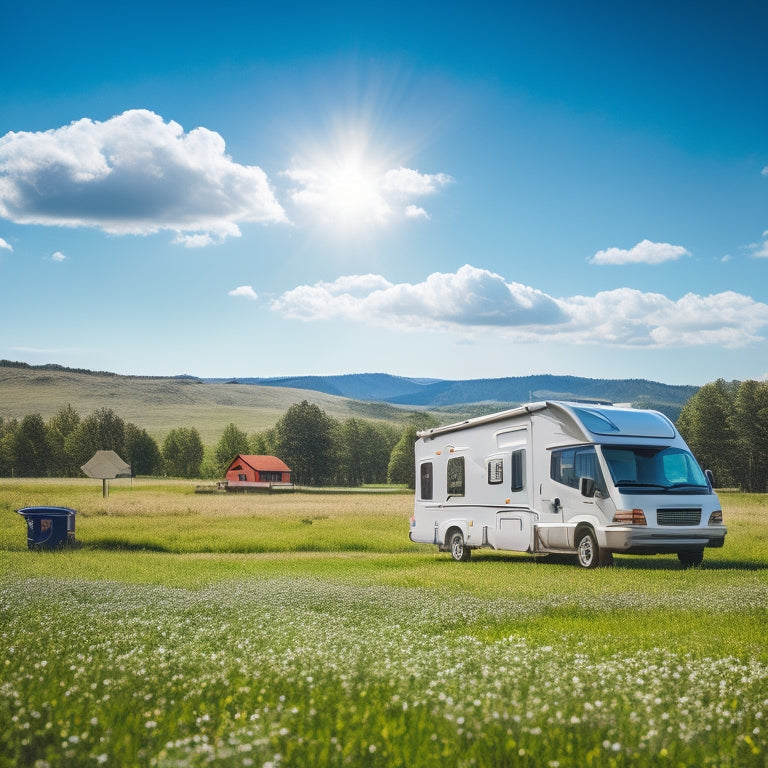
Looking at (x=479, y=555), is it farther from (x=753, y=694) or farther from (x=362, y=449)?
(x=362, y=449)

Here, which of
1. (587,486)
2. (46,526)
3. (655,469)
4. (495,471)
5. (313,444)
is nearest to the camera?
(587,486)

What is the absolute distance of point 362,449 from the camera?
130125mm

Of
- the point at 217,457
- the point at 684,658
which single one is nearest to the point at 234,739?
the point at 684,658

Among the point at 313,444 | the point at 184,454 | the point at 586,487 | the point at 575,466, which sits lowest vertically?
the point at 586,487

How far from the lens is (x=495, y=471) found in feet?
74.5

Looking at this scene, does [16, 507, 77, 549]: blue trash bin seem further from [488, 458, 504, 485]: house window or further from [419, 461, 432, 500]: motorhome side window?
[488, 458, 504, 485]: house window

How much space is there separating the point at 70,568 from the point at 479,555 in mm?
11843

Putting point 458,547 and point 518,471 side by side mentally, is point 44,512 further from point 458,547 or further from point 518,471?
point 518,471

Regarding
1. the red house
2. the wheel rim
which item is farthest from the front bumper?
the red house

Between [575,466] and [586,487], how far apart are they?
2.32ft

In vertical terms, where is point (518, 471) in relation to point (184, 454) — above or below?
below

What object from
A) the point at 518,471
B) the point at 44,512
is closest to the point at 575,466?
the point at 518,471

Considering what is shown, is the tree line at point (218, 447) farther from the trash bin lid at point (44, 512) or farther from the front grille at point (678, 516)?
the front grille at point (678, 516)

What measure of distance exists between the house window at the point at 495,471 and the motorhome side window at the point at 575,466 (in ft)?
6.68
